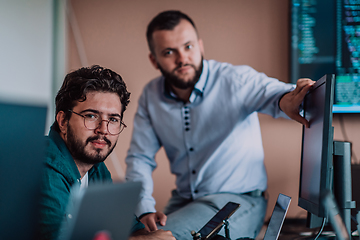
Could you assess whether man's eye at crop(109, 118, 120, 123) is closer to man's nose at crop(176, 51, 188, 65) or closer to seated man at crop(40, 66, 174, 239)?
seated man at crop(40, 66, 174, 239)

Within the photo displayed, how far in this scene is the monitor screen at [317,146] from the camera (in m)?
0.73

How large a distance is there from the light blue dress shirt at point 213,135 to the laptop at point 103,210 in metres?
0.91

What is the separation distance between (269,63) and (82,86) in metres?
1.55

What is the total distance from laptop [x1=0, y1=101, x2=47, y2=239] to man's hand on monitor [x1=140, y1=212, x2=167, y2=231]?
74 cm

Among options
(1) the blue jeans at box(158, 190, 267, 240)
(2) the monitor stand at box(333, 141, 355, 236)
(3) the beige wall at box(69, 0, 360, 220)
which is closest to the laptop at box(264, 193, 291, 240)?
(2) the monitor stand at box(333, 141, 355, 236)

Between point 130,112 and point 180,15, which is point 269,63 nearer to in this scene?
point 180,15

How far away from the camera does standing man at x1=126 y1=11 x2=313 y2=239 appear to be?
1451 mm

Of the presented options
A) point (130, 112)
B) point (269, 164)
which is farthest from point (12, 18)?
point (269, 164)

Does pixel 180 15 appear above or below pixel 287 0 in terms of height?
below

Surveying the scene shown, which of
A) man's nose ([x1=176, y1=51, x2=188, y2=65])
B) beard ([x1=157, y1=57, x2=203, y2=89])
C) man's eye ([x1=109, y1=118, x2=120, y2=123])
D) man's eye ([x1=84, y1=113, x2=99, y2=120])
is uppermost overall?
man's nose ([x1=176, y1=51, x2=188, y2=65])

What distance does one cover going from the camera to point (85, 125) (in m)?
0.88

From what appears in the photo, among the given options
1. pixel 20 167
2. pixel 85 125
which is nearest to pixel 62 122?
pixel 85 125

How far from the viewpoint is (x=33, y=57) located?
232cm

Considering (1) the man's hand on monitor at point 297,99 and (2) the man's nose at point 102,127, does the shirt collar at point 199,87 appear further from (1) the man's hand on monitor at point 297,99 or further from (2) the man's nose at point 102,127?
(2) the man's nose at point 102,127
